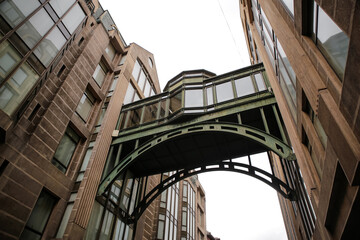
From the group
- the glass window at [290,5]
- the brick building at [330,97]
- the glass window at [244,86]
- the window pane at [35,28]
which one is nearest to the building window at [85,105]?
the window pane at [35,28]

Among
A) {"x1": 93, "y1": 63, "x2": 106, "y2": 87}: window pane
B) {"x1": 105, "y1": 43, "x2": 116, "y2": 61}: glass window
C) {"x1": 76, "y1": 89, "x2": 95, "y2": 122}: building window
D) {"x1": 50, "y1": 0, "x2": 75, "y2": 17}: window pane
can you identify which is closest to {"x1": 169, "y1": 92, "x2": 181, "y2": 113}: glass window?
{"x1": 76, "y1": 89, "x2": 95, "y2": 122}: building window

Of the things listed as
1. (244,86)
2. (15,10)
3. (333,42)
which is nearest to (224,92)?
→ (244,86)

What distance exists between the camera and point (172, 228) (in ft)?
76.0

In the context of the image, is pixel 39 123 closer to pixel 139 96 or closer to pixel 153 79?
pixel 139 96

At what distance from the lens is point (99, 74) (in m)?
15.7

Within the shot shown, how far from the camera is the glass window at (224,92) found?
472 inches

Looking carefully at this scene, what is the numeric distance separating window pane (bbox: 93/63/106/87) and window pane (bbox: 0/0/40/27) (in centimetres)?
628

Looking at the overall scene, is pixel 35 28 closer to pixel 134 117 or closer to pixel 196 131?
pixel 134 117

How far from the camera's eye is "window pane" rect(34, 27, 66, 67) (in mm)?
9522

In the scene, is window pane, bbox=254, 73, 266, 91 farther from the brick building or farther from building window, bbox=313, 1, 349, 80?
building window, bbox=313, 1, 349, 80

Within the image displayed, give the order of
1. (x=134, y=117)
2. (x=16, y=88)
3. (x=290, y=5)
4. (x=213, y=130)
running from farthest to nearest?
(x=134, y=117)
(x=213, y=130)
(x=16, y=88)
(x=290, y=5)

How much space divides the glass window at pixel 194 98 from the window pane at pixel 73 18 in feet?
22.7

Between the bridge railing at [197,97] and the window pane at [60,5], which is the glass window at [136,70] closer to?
the bridge railing at [197,97]

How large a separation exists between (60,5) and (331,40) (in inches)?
464
